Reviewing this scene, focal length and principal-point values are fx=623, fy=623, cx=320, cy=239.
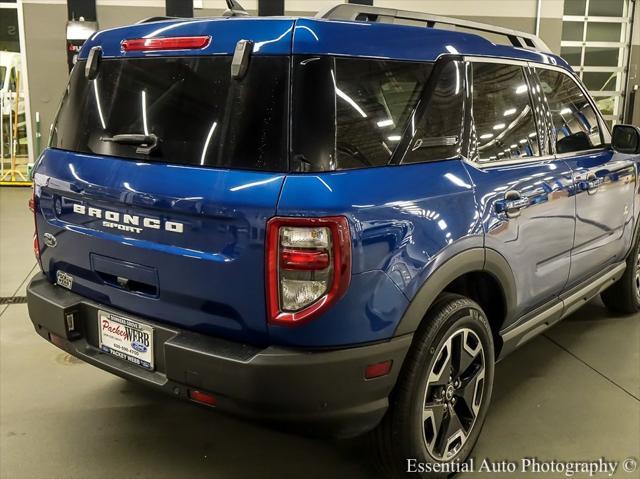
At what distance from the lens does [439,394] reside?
227cm

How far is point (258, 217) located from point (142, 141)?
582 mm

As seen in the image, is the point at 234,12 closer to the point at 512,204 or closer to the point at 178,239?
the point at 178,239

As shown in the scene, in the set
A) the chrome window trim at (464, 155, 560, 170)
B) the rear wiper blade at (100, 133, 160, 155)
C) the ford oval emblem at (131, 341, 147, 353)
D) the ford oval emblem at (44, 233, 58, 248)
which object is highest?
the rear wiper blade at (100, 133, 160, 155)

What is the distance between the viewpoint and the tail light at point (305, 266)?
5.79 ft

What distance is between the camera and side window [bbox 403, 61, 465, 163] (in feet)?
6.97

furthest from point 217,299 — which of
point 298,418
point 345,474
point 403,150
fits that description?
point 345,474

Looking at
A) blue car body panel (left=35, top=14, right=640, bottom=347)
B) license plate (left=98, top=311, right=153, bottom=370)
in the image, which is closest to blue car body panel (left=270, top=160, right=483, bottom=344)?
blue car body panel (left=35, top=14, right=640, bottom=347)

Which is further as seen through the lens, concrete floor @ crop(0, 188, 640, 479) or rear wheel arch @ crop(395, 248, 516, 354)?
concrete floor @ crop(0, 188, 640, 479)

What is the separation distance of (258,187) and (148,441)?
140 cm

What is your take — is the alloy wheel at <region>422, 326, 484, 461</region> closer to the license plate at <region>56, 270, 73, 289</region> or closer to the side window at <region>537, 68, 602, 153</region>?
the side window at <region>537, 68, 602, 153</region>

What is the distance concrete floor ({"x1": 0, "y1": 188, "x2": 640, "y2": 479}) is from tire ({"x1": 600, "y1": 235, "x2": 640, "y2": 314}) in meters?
0.54

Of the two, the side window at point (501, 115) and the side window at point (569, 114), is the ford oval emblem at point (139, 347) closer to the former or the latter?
the side window at point (501, 115)

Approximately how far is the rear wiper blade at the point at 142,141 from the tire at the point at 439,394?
109cm

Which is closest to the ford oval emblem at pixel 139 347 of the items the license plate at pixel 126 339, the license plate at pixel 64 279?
the license plate at pixel 126 339
